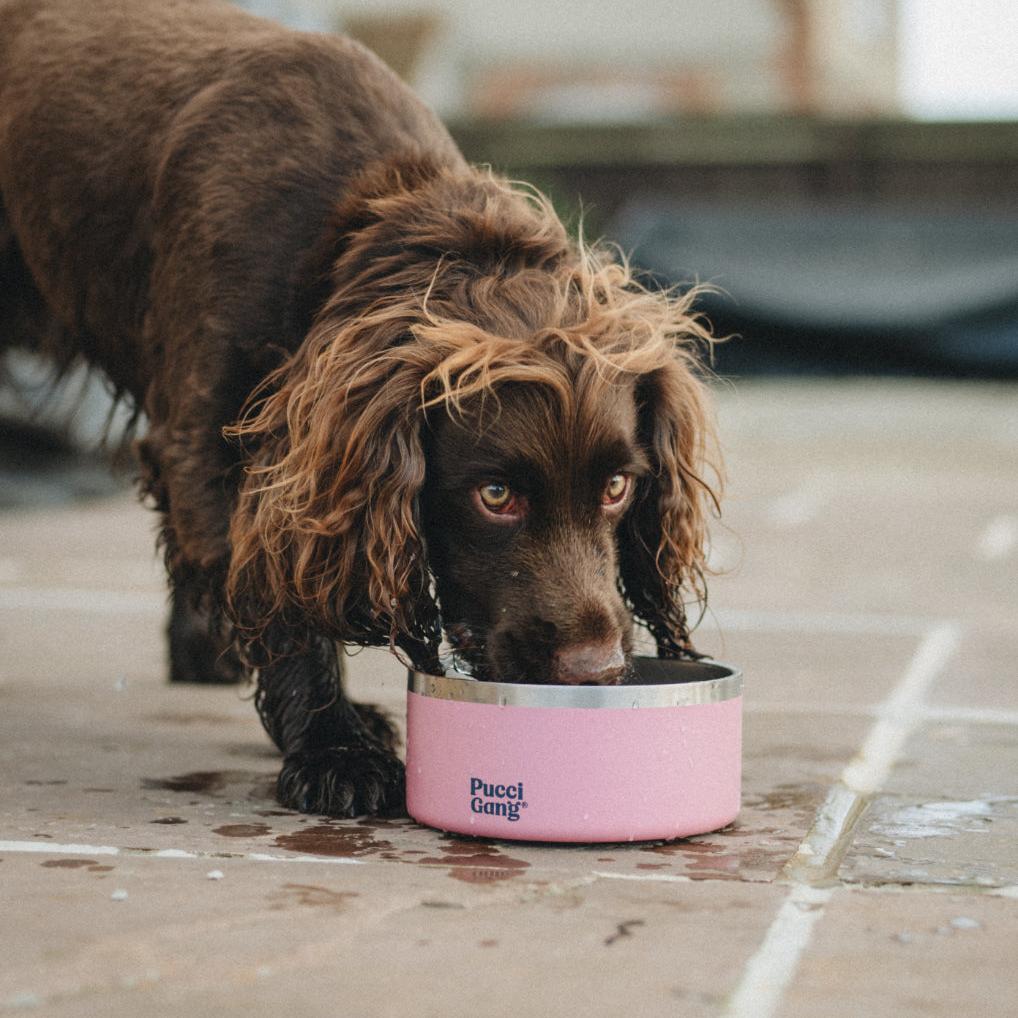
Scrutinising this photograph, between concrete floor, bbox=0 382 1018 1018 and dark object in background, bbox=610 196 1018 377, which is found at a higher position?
dark object in background, bbox=610 196 1018 377

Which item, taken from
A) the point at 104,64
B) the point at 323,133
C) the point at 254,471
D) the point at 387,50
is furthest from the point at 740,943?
the point at 387,50

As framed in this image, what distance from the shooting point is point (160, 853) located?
237 centimetres

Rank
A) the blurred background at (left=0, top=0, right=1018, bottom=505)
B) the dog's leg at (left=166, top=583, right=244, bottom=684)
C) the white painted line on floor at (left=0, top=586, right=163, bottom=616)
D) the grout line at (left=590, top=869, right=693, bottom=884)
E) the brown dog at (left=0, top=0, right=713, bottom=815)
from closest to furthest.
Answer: the grout line at (left=590, top=869, right=693, bottom=884), the brown dog at (left=0, top=0, right=713, bottom=815), the dog's leg at (left=166, top=583, right=244, bottom=684), the white painted line on floor at (left=0, top=586, right=163, bottom=616), the blurred background at (left=0, top=0, right=1018, bottom=505)

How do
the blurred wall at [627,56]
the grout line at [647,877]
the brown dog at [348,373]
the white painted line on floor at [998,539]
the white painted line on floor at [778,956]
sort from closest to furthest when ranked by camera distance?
the white painted line on floor at [778,956]
the grout line at [647,877]
the brown dog at [348,373]
the white painted line on floor at [998,539]
the blurred wall at [627,56]

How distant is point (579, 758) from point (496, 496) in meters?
0.45

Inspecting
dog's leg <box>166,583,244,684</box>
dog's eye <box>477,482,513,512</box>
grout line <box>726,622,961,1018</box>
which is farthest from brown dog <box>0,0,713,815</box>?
dog's leg <box>166,583,244,684</box>

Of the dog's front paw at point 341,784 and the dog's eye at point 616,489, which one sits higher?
the dog's eye at point 616,489

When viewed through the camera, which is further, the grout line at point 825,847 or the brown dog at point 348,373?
the brown dog at point 348,373

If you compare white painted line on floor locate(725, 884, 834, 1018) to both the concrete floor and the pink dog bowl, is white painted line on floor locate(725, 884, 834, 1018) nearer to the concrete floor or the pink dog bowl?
the concrete floor

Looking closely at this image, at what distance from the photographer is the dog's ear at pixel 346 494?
2648 mm

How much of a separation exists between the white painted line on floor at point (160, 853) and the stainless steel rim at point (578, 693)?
0.95ft

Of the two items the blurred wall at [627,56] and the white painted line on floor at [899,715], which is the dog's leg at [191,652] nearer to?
the white painted line on floor at [899,715]

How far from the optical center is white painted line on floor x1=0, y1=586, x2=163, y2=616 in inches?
194

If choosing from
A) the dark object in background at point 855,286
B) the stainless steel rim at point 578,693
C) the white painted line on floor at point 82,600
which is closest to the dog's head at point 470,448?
the stainless steel rim at point 578,693
